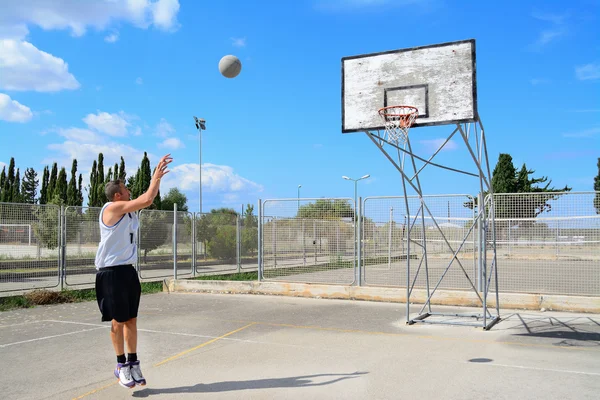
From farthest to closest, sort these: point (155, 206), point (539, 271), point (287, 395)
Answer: point (155, 206), point (539, 271), point (287, 395)

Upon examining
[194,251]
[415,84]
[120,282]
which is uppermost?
[415,84]

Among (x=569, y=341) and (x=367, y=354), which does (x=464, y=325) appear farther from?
(x=367, y=354)

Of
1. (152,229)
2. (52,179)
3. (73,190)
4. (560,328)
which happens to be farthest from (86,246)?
(52,179)

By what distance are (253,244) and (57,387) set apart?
1414cm

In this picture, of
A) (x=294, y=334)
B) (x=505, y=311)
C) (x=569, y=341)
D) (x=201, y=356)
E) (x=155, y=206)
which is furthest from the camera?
(x=155, y=206)

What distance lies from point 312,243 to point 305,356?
7227mm

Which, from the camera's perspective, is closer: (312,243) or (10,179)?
(312,243)

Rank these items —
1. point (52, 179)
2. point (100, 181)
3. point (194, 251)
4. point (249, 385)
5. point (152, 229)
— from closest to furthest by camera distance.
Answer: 1. point (249, 385)
2. point (152, 229)
3. point (194, 251)
4. point (100, 181)
5. point (52, 179)

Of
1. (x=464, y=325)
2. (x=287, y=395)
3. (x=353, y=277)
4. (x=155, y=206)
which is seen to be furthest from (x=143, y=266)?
(x=155, y=206)

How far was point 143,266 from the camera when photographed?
15.5m

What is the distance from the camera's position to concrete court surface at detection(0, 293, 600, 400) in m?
5.39

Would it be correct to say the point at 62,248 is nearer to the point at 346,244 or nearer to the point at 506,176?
the point at 346,244

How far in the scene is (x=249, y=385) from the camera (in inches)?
217

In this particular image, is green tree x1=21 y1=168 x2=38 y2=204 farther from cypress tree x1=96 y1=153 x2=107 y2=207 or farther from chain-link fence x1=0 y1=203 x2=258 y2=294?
chain-link fence x1=0 y1=203 x2=258 y2=294
